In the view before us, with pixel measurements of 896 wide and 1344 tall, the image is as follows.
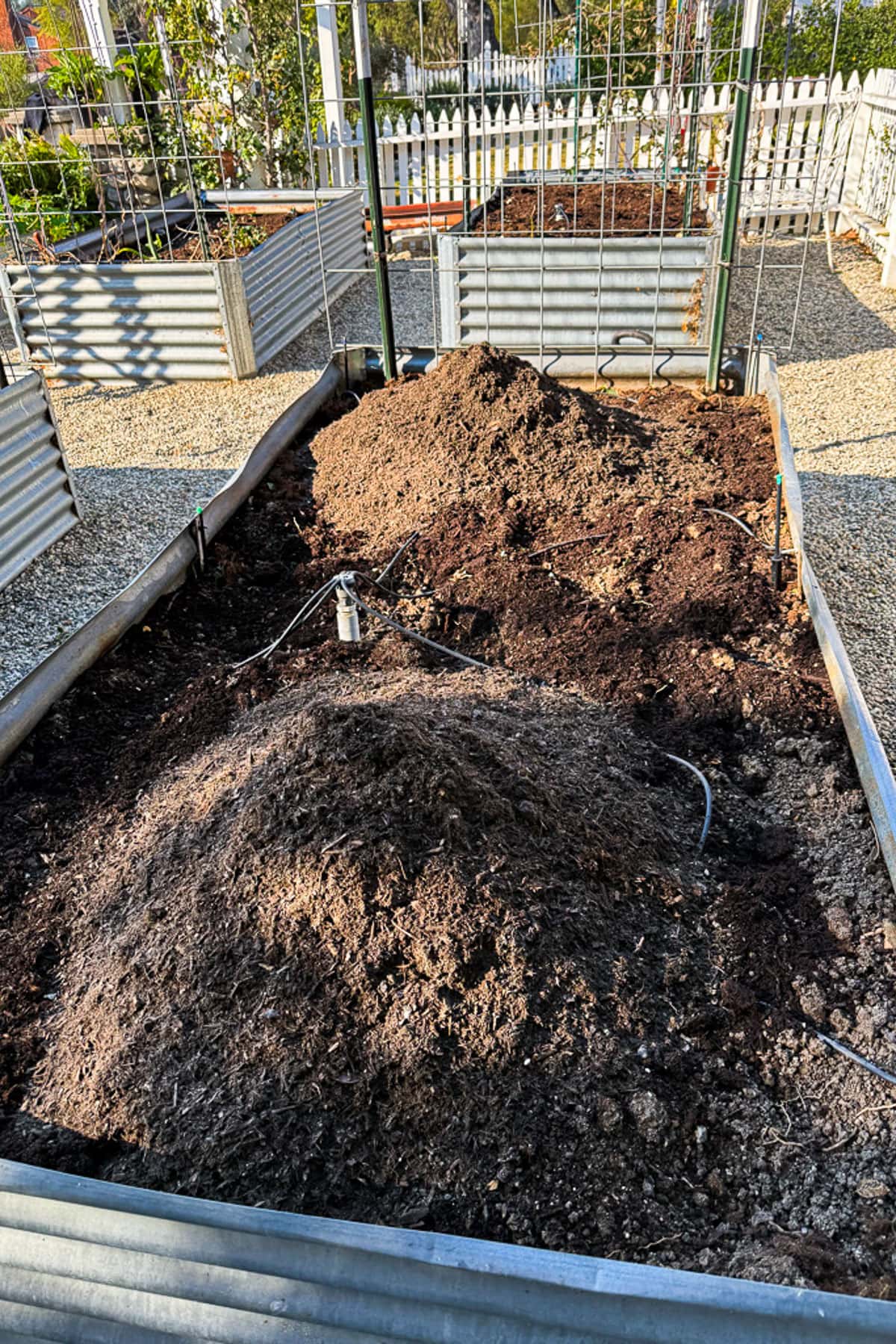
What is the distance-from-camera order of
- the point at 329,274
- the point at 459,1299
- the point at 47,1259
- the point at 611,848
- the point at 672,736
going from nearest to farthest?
the point at 459,1299, the point at 47,1259, the point at 611,848, the point at 672,736, the point at 329,274

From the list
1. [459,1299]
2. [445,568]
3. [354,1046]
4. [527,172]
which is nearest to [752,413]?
[445,568]

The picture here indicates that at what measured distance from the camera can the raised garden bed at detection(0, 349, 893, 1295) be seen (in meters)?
2.04

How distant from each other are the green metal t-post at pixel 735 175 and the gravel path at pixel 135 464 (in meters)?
2.99

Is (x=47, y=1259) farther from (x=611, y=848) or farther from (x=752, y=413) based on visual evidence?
(x=752, y=413)

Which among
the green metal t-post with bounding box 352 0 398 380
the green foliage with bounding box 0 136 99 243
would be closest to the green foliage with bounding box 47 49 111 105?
the green foliage with bounding box 0 136 99 243

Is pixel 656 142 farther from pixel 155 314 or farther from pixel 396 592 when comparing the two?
pixel 396 592

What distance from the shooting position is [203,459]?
20.7ft

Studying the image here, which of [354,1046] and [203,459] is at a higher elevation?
[354,1046]

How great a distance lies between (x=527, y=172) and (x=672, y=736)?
10.2 metres

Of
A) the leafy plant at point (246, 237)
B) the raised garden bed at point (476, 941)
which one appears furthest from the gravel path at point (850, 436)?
the leafy plant at point (246, 237)

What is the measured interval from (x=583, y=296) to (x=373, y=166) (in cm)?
166

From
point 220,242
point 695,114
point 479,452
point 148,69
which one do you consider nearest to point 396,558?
point 479,452

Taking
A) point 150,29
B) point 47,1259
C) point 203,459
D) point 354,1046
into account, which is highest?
point 150,29

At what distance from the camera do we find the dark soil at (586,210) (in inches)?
357
